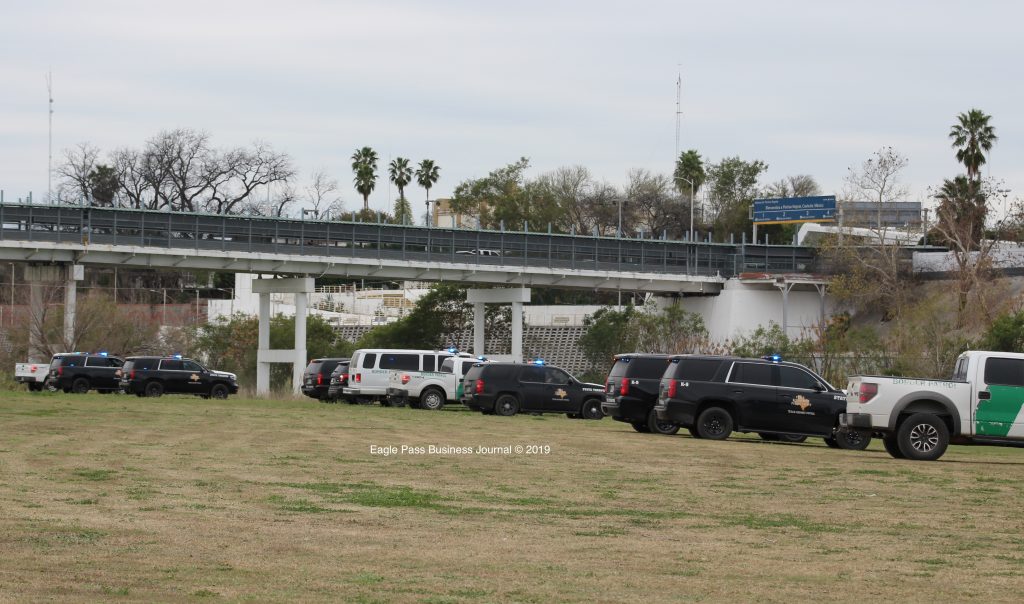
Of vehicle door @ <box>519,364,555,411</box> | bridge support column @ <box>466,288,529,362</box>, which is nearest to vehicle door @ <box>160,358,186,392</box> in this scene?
vehicle door @ <box>519,364,555,411</box>

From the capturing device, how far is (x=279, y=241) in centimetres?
6819

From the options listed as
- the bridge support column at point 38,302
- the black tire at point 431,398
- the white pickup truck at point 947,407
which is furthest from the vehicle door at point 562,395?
the bridge support column at point 38,302

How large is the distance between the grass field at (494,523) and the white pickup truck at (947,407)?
0.63 metres

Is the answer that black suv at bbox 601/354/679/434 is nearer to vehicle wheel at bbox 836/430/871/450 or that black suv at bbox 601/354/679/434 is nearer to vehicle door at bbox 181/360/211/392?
vehicle wheel at bbox 836/430/871/450

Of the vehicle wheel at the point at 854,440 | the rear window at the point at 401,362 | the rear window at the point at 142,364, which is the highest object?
the rear window at the point at 401,362

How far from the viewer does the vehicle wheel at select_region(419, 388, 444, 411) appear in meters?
43.6

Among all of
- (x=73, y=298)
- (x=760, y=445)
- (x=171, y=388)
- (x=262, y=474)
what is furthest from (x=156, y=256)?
(x=262, y=474)

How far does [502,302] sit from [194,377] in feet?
89.8

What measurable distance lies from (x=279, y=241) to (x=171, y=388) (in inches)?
742

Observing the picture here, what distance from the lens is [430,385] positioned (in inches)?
1714

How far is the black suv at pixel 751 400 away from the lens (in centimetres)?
2847

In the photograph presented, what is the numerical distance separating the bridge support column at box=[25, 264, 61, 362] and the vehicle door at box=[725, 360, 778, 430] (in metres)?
45.0

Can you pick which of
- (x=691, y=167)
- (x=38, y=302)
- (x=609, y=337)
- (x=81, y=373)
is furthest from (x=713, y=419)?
(x=691, y=167)

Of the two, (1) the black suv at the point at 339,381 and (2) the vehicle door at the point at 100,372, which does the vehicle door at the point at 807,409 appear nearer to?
(1) the black suv at the point at 339,381
